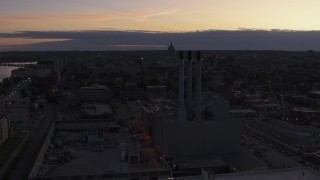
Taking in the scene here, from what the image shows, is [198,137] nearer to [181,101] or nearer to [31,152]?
[181,101]

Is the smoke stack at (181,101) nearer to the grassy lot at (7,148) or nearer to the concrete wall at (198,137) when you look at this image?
the concrete wall at (198,137)

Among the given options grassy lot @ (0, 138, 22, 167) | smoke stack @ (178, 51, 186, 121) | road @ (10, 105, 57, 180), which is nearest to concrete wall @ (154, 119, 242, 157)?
smoke stack @ (178, 51, 186, 121)

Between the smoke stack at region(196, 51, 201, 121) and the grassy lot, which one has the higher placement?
the smoke stack at region(196, 51, 201, 121)

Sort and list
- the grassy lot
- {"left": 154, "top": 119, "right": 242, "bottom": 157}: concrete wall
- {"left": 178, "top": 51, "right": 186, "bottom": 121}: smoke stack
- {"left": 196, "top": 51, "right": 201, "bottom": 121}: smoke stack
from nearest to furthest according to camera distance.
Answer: {"left": 154, "top": 119, "right": 242, "bottom": 157}: concrete wall, {"left": 178, "top": 51, "right": 186, "bottom": 121}: smoke stack, {"left": 196, "top": 51, "right": 201, "bottom": 121}: smoke stack, the grassy lot

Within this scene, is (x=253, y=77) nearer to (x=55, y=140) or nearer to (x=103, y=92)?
(x=103, y=92)

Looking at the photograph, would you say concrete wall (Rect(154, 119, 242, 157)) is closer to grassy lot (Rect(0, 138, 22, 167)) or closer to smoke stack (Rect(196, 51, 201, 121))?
smoke stack (Rect(196, 51, 201, 121))

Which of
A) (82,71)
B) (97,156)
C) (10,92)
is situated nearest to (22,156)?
(97,156)

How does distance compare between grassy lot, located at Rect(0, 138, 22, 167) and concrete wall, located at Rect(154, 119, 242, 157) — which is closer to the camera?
concrete wall, located at Rect(154, 119, 242, 157)
